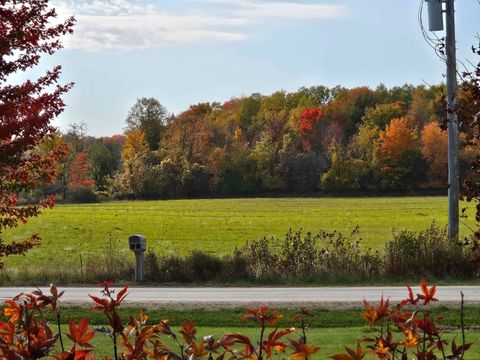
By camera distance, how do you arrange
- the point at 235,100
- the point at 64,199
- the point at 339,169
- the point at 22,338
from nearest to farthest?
the point at 22,338
the point at 64,199
the point at 339,169
the point at 235,100

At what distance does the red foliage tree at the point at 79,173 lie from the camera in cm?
10595

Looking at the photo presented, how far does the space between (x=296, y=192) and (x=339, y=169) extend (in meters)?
8.41

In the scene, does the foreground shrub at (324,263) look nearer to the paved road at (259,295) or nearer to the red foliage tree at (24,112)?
the paved road at (259,295)

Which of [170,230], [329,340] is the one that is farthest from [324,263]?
[170,230]

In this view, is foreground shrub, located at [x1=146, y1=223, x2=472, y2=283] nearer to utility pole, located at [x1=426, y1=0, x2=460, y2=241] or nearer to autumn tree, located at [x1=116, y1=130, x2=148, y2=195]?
utility pole, located at [x1=426, y1=0, x2=460, y2=241]

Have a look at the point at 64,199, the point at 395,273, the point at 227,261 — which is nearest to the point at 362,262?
the point at 395,273

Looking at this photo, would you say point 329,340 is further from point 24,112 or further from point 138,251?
point 138,251

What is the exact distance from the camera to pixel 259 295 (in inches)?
727

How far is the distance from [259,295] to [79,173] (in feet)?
303

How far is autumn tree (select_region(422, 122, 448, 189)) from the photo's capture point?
10531 cm

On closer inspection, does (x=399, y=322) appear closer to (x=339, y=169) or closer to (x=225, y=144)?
(x=339, y=169)

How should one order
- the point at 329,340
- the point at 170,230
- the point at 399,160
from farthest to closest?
the point at 399,160
the point at 170,230
the point at 329,340

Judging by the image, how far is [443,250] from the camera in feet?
69.5

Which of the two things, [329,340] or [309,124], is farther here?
[309,124]
